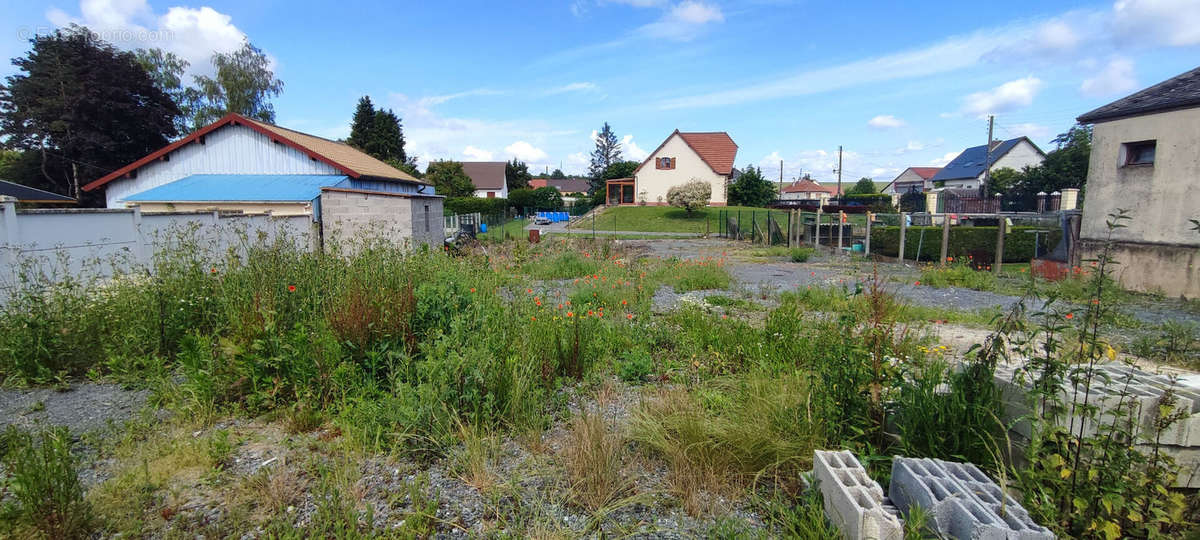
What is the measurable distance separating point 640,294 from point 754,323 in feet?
6.57

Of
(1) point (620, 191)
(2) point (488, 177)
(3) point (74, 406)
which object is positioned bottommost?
(3) point (74, 406)

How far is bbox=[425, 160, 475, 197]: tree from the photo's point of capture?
48.8 meters

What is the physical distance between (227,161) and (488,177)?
48812 millimetres

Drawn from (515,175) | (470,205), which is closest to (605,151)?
(515,175)

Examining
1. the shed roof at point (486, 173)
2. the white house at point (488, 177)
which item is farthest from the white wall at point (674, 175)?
the shed roof at point (486, 173)

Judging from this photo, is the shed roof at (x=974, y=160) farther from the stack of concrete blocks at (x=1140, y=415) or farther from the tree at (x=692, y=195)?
the stack of concrete blocks at (x=1140, y=415)

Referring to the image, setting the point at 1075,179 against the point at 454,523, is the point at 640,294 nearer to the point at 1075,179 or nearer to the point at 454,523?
the point at 454,523

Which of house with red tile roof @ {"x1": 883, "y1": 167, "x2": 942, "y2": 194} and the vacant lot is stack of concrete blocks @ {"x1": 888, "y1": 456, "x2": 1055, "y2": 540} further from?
house with red tile roof @ {"x1": 883, "y1": 167, "x2": 942, "y2": 194}

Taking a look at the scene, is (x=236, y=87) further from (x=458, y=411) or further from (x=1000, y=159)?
(x=1000, y=159)

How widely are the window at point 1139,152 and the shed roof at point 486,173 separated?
59.2m

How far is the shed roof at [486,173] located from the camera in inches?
2584

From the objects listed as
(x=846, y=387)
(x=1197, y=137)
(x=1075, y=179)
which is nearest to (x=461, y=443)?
(x=846, y=387)

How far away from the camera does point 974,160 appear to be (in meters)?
55.1

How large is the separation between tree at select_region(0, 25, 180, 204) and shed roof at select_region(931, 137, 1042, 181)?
218 feet
